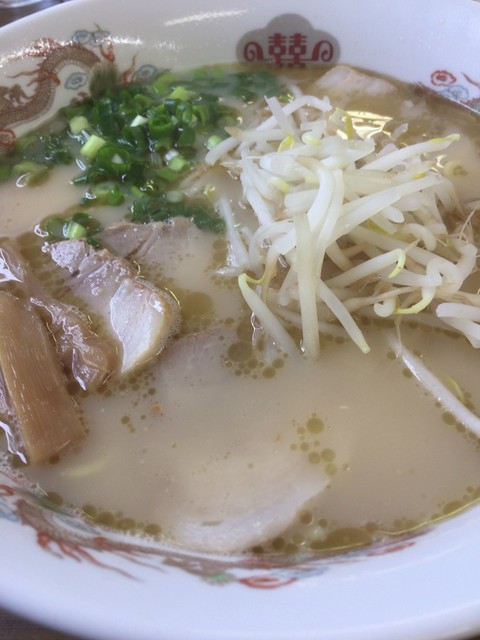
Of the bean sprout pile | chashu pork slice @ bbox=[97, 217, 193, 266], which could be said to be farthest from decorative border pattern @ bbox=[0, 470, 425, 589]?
chashu pork slice @ bbox=[97, 217, 193, 266]

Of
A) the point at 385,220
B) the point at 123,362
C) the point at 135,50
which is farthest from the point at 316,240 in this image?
the point at 135,50

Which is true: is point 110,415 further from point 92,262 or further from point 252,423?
point 92,262

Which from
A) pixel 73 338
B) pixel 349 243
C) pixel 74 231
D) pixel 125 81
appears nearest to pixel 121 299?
pixel 73 338

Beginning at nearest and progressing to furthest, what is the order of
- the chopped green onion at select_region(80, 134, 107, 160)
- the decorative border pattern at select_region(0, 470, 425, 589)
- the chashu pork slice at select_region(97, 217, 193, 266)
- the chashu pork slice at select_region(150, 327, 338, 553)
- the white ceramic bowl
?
the white ceramic bowl → the decorative border pattern at select_region(0, 470, 425, 589) → the chashu pork slice at select_region(150, 327, 338, 553) → the chashu pork slice at select_region(97, 217, 193, 266) → the chopped green onion at select_region(80, 134, 107, 160)

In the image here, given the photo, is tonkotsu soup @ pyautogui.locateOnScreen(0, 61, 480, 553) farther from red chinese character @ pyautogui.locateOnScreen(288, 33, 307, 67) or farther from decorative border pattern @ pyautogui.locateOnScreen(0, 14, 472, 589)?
red chinese character @ pyautogui.locateOnScreen(288, 33, 307, 67)

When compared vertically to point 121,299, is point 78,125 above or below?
above

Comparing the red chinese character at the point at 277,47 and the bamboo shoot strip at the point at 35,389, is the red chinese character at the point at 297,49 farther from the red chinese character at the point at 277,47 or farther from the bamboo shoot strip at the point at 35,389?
the bamboo shoot strip at the point at 35,389

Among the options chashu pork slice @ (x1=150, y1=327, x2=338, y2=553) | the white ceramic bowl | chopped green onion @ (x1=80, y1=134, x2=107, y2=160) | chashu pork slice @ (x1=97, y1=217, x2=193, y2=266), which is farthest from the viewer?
chopped green onion @ (x1=80, y1=134, x2=107, y2=160)

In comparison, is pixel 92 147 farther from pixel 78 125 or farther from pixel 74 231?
pixel 74 231

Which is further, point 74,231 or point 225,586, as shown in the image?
point 74,231
